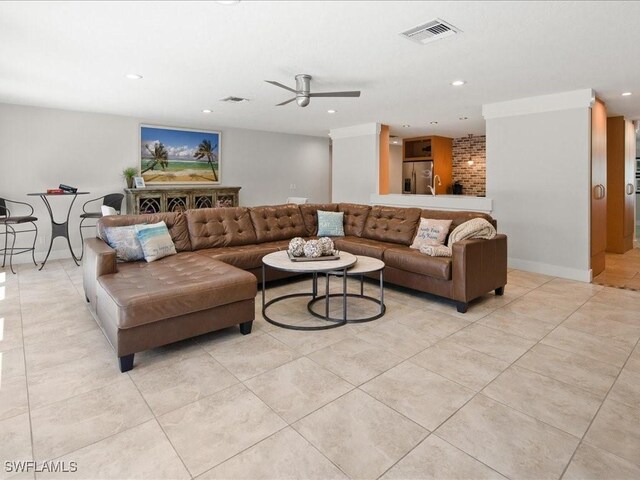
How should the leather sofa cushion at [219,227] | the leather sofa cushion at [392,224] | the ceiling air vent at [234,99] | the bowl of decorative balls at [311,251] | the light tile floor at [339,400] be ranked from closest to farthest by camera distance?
1. the light tile floor at [339,400]
2. the bowl of decorative balls at [311,251]
3. the leather sofa cushion at [219,227]
4. the leather sofa cushion at [392,224]
5. the ceiling air vent at [234,99]

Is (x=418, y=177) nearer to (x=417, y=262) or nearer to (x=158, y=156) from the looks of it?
(x=158, y=156)

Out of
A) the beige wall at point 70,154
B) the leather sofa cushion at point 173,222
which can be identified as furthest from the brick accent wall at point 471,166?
the leather sofa cushion at point 173,222

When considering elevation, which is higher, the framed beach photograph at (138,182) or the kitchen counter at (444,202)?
the framed beach photograph at (138,182)

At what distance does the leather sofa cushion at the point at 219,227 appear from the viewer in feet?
14.2

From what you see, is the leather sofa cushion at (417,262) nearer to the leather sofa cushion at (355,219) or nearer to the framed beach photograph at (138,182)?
the leather sofa cushion at (355,219)

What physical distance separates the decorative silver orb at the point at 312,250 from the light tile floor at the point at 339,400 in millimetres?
565

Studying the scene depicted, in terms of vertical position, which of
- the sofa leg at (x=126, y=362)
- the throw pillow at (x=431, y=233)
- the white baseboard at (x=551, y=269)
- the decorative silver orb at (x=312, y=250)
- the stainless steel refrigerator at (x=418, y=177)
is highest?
the stainless steel refrigerator at (x=418, y=177)

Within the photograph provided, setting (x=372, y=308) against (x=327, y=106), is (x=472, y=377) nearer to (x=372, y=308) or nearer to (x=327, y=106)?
(x=372, y=308)

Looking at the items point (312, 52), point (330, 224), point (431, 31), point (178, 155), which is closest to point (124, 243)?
point (312, 52)

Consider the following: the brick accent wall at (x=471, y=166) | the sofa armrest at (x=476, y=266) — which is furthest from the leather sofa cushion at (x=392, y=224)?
the brick accent wall at (x=471, y=166)

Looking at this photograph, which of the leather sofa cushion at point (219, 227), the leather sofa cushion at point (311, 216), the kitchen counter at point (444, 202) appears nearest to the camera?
the leather sofa cushion at point (219, 227)

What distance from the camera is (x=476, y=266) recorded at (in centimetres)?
363

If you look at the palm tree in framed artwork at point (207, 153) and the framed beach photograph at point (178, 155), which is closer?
the framed beach photograph at point (178, 155)

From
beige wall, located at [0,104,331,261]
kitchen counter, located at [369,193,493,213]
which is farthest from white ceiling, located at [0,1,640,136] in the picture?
kitchen counter, located at [369,193,493,213]
